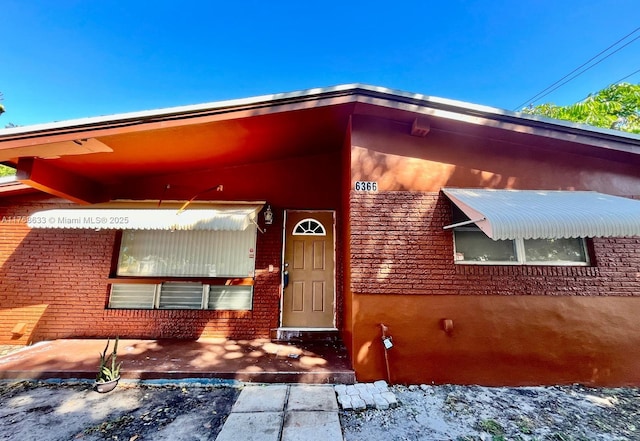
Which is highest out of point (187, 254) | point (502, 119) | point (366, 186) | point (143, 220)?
point (502, 119)

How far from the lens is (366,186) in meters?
4.93

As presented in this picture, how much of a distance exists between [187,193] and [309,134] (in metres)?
3.54

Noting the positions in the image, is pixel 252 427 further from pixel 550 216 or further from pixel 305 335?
pixel 550 216

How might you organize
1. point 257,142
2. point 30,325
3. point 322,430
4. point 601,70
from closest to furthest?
point 322,430
point 257,142
point 30,325
point 601,70

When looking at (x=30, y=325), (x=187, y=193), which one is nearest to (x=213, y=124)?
(x=187, y=193)

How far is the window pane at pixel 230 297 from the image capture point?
636 cm

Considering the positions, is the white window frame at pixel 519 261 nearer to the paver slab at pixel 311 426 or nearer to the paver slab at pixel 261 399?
the paver slab at pixel 311 426

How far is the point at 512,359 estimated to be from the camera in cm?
449

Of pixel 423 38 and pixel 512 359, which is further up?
pixel 423 38

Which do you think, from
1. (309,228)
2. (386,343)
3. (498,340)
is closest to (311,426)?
(386,343)

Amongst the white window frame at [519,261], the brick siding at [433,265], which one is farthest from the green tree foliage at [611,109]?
the white window frame at [519,261]

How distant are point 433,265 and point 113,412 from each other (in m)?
5.44

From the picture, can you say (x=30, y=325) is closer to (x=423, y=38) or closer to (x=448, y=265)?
(x=448, y=265)

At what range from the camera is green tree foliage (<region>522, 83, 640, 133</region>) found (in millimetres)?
13641
